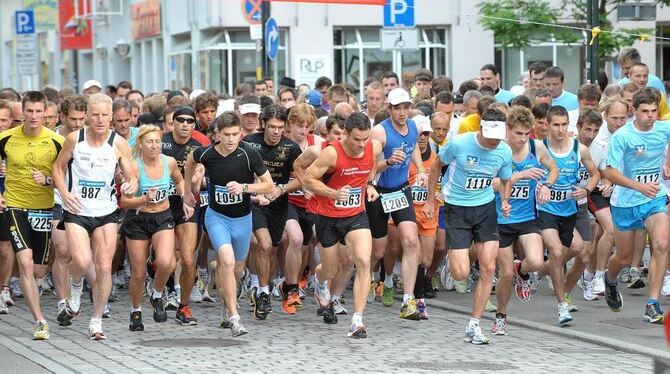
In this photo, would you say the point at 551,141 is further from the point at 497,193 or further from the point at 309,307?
the point at 309,307

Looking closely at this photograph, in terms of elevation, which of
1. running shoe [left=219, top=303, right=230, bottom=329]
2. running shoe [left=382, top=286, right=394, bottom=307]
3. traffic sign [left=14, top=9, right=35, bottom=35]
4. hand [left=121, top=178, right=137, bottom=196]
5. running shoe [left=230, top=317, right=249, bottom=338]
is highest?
traffic sign [left=14, top=9, right=35, bottom=35]

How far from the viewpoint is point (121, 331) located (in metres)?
13.4

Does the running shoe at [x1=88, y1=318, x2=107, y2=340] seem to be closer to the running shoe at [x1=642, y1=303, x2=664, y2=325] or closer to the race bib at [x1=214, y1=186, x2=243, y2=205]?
the race bib at [x1=214, y1=186, x2=243, y2=205]

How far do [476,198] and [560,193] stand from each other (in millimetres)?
1324

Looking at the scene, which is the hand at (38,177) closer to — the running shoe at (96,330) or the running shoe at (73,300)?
the running shoe at (73,300)

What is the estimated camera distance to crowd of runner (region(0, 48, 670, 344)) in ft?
42.4

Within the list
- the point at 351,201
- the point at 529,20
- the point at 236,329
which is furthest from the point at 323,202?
the point at 529,20

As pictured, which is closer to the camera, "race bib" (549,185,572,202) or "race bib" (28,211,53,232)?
"race bib" (28,211,53,232)

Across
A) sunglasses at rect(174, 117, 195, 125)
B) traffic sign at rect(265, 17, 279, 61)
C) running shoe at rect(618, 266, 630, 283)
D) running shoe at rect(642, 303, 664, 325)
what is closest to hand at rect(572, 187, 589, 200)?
running shoe at rect(642, 303, 664, 325)

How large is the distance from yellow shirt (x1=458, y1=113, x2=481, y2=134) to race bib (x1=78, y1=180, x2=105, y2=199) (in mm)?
4414

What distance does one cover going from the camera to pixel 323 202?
13.5m

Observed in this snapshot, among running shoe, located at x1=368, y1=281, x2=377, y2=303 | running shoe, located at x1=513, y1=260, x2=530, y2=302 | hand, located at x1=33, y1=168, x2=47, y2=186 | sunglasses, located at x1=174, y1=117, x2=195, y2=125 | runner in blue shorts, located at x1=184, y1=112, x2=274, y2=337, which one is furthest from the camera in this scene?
running shoe, located at x1=368, y1=281, x2=377, y2=303

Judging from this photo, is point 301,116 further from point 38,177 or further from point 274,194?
point 38,177

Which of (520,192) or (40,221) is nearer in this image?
(40,221)
